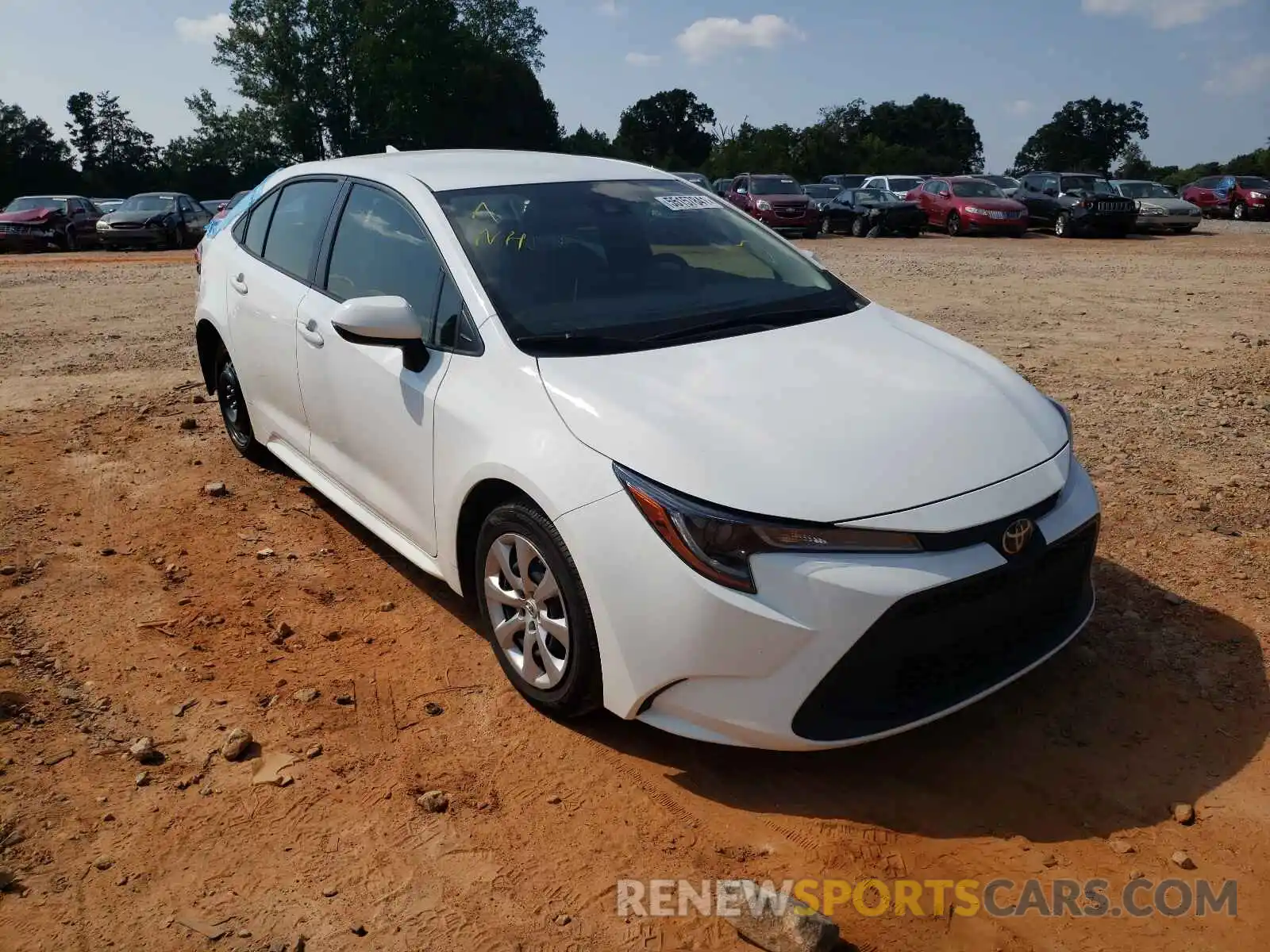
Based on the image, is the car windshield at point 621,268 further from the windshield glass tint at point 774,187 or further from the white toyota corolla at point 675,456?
the windshield glass tint at point 774,187

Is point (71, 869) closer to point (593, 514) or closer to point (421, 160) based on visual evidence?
point (593, 514)

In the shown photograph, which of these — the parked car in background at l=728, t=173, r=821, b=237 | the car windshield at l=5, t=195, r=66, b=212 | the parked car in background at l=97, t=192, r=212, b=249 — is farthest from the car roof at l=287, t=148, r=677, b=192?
the car windshield at l=5, t=195, r=66, b=212

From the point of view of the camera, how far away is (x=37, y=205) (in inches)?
971

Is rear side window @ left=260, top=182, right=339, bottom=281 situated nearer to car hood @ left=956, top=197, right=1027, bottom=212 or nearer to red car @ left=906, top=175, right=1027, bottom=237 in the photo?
red car @ left=906, top=175, right=1027, bottom=237

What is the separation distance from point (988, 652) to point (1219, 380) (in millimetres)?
5211

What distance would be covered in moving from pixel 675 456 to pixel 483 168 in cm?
202

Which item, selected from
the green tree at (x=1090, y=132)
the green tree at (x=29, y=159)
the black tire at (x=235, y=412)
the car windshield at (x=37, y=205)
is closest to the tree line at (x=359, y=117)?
the green tree at (x=29, y=159)

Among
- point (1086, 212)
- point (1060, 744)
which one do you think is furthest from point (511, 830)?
point (1086, 212)

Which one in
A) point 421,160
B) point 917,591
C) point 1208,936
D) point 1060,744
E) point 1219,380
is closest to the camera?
point 1208,936

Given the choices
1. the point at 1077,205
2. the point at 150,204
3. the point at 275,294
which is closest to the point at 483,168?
the point at 275,294

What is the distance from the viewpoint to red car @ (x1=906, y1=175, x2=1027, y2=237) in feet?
85.0

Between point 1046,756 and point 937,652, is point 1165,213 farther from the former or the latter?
point 937,652

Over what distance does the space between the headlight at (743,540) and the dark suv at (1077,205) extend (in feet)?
84.6

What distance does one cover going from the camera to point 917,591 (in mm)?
2676
